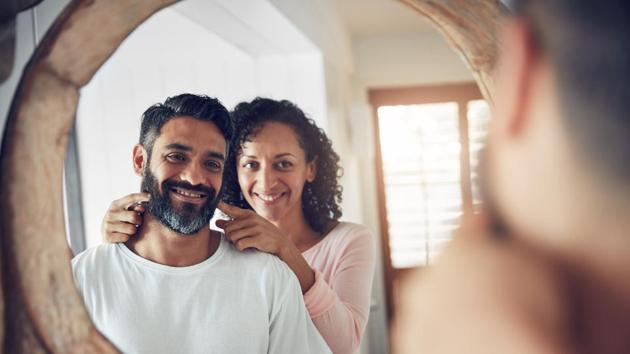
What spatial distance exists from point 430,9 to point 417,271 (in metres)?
0.24

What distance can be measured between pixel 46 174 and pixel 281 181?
0.25 m

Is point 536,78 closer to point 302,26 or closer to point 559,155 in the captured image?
point 559,155

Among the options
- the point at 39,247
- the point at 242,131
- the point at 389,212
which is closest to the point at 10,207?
the point at 39,247

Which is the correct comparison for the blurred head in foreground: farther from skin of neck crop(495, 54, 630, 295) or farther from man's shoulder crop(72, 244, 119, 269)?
man's shoulder crop(72, 244, 119, 269)

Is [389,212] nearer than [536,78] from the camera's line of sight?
No

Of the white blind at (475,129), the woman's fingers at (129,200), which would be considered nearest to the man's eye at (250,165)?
the woman's fingers at (129,200)

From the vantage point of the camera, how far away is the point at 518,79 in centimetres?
48

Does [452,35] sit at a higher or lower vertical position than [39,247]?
higher

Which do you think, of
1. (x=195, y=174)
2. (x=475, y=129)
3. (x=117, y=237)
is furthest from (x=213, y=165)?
(x=475, y=129)

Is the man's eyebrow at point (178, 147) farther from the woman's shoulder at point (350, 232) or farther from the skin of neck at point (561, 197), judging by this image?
the skin of neck at point (561, 197)

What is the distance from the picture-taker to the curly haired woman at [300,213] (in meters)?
0.61

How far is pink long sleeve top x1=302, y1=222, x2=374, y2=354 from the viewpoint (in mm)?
607

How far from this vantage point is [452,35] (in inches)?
23.7

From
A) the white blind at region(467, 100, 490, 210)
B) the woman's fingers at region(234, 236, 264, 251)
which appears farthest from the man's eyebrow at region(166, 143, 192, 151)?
the white blind at region(467, 100, 490, 210)
